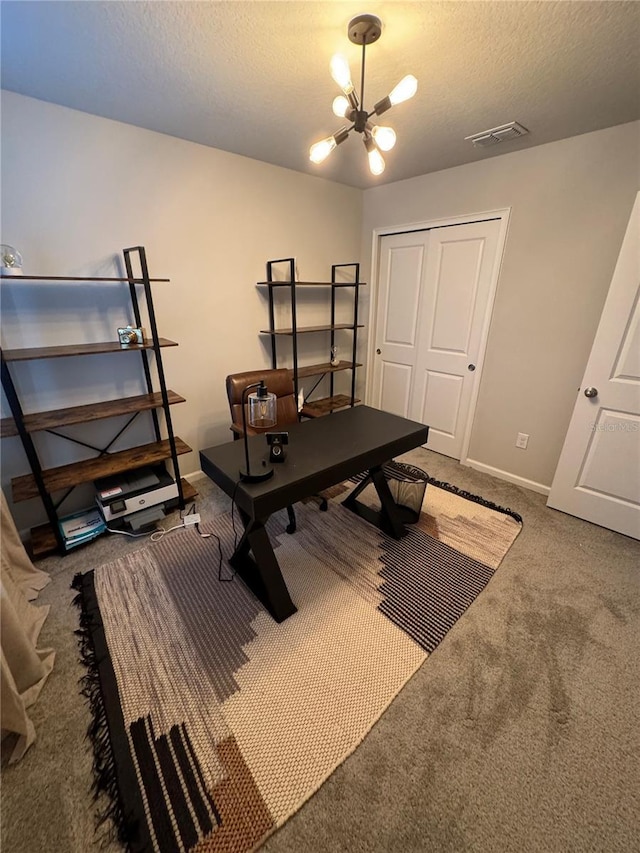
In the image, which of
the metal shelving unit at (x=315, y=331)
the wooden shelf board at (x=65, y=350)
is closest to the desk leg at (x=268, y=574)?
the wooden shelf board at (x=65, y=350)

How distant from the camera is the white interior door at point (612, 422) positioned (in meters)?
2.01

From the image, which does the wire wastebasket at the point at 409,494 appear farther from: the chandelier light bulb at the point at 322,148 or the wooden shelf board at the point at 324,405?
the chandelier light bulb at the point at 322,148

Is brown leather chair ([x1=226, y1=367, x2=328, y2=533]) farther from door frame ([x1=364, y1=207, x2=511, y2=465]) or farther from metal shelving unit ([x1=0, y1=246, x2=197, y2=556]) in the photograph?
door frame ([x1=364, y1=207, x2=511, y2=465])

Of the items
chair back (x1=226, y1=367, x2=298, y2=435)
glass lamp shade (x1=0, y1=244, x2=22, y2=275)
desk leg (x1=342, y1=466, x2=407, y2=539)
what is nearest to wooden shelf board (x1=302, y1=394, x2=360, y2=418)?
chair back (x1=226, y1=367, x2=298, y2=435)

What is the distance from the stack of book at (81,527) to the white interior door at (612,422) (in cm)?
316

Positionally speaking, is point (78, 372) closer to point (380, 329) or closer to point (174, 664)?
point (174, 664)

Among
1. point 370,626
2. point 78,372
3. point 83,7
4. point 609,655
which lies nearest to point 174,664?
point 370,626

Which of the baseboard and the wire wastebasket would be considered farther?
the baseboard

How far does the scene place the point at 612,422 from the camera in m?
2.20

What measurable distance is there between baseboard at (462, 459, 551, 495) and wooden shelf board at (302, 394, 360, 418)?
51.1 inches

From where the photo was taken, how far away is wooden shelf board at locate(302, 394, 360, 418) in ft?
10.4

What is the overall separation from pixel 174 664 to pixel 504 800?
1.28 m

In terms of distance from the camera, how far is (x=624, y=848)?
1003 millimetres

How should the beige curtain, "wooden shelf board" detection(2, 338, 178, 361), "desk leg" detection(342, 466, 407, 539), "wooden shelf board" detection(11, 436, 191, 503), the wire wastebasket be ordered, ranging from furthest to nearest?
the wire wastebasket < "desk leg" detection(342, 466, 407, 539) < "wooden shelf board" detection(11, 436, 191, 503) < "wooden shelf board" detection(2, 338, 178, 361) < the beige curtain
